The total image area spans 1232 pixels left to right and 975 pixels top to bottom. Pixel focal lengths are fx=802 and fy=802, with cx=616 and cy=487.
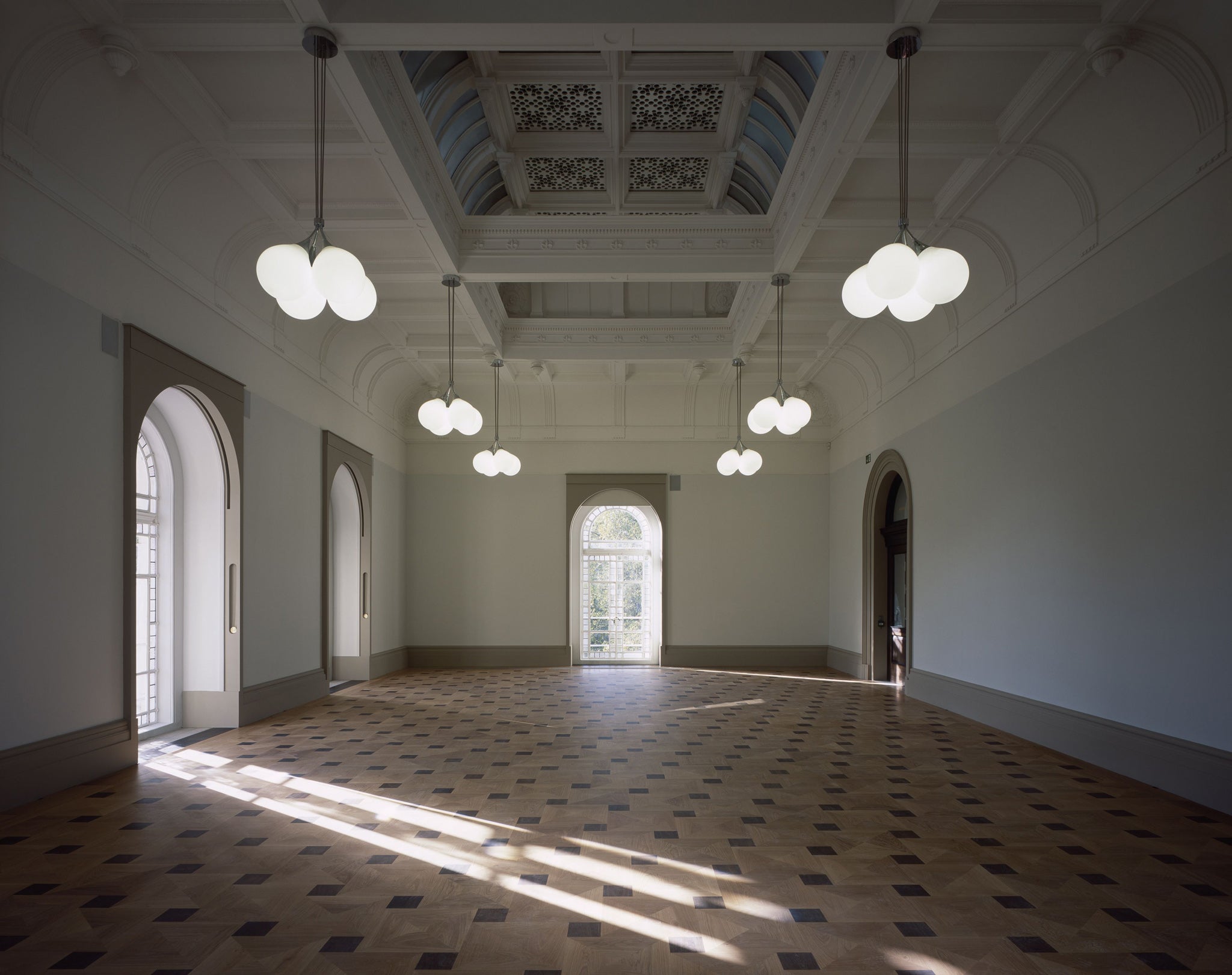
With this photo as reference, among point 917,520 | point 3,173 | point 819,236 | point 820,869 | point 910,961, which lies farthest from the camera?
point 917,520

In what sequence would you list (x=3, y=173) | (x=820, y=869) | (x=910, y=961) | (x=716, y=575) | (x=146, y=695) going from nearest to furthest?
(x=910, y=961)
(x=820, y=869)
(x=3, y=173)
(x=146, y=695)
(x=716, y=575)

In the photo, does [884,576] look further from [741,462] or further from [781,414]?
[781,414]

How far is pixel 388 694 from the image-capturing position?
37.7ft

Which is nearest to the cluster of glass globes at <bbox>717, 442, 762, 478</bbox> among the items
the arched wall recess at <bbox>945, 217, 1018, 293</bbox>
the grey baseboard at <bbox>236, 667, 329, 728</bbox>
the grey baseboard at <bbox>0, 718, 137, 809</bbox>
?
the arched wall recess at <bbox>945, 217, 1018, 293</bbox>

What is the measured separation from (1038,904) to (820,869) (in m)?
1.06

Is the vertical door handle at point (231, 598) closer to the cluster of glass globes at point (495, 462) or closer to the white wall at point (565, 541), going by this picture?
the cluster of glass globes at point (495, 462)

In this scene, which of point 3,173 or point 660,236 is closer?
point 3,173

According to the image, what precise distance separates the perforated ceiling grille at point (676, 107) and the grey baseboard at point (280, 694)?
7.28 m

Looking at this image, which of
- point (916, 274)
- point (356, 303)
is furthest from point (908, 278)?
point (356, 303)

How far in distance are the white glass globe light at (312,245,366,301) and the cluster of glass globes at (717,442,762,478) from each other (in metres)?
7.46

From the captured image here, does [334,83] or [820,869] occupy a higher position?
[334,83]

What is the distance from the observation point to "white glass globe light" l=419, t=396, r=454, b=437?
8.40 metres

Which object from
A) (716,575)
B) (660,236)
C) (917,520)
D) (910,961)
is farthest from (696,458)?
(910,961)

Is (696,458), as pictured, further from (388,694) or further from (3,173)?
(3,173)
